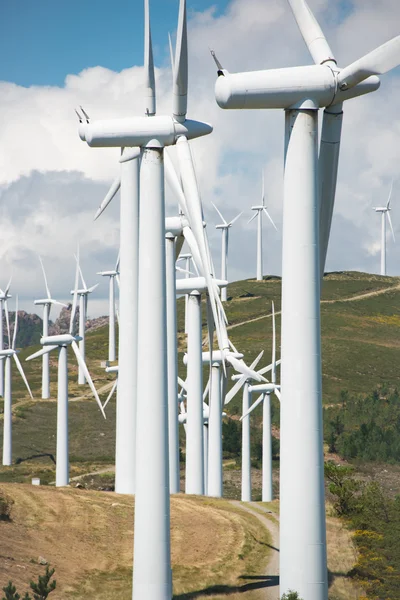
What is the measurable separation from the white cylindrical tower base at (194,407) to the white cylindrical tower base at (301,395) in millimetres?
31709

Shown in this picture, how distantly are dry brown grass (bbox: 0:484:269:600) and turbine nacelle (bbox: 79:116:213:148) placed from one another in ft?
60.6

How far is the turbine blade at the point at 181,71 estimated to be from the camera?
35219mm

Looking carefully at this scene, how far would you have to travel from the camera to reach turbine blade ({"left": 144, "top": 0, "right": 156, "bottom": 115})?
3988 cm

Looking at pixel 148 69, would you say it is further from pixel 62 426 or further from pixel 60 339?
pixel 62 426

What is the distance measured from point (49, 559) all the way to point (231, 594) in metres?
8.67

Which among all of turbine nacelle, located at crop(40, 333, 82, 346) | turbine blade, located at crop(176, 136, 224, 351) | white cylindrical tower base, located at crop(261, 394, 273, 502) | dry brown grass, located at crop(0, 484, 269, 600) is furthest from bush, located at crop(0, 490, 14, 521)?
white cylindrical tower base, located at crop(261, 394, 273, 502)

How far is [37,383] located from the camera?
173250 mm

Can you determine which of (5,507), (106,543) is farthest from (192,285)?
(106,543)

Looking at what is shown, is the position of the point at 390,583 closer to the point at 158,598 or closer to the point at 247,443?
the point at 158,598

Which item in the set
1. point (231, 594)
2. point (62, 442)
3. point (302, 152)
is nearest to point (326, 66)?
point (302, 152)

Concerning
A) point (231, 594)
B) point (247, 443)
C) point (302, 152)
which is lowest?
point (231, 594)

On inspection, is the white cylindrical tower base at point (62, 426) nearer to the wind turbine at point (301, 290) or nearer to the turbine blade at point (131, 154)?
the turbine blade at point (131, 154)

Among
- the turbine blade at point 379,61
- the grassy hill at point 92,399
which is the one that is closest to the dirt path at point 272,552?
the turbine blade at point 379,61

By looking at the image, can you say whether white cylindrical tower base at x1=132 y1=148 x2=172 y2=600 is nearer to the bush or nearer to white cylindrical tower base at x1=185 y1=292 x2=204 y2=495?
the bush
